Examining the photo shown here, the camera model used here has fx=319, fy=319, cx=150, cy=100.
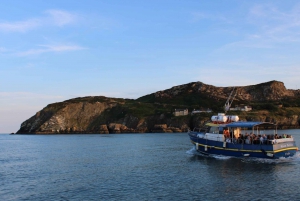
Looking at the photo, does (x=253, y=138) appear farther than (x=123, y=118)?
No

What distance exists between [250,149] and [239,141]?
248 centimetres

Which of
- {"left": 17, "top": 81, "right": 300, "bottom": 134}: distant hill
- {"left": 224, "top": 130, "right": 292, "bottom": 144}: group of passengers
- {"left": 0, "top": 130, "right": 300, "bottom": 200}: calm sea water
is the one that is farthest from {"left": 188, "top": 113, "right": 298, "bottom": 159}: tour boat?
{"left": 17, "top": 81, "right": 300, "bottom": 134}: distant hill

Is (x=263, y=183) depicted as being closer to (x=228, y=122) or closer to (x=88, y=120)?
(x=228, y=122)

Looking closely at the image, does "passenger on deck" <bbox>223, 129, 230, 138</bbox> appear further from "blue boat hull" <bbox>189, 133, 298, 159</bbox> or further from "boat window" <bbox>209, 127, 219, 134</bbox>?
"blue boat hull" <bbox>189, 133, 298, 159</bbox>

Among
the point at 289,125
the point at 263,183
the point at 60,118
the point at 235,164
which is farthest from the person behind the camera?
the point at 60,118

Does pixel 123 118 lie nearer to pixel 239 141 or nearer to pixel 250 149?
pixel 239 141

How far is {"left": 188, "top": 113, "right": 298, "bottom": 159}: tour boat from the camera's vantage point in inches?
1753

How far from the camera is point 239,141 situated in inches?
1895

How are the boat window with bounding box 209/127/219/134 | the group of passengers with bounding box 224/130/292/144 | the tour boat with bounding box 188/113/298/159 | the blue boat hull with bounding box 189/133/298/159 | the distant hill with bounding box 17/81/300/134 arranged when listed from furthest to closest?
the distant hill with bounding box 17/81/300/134 → the boat window with bounding box 209/127/219/134 → the group of passengers with bounding box 224/130/292/144 → the tour boat with bounding box 188/113/298/159 → the blue boat hull with bounding box 189/133/298/159

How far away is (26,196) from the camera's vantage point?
29188 mm

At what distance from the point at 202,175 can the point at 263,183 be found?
743 cm

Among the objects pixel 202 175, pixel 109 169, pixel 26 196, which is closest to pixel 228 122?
pixel 202 175

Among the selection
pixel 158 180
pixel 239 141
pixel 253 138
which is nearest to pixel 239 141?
pixel 239 141

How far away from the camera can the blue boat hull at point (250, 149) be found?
145ft
